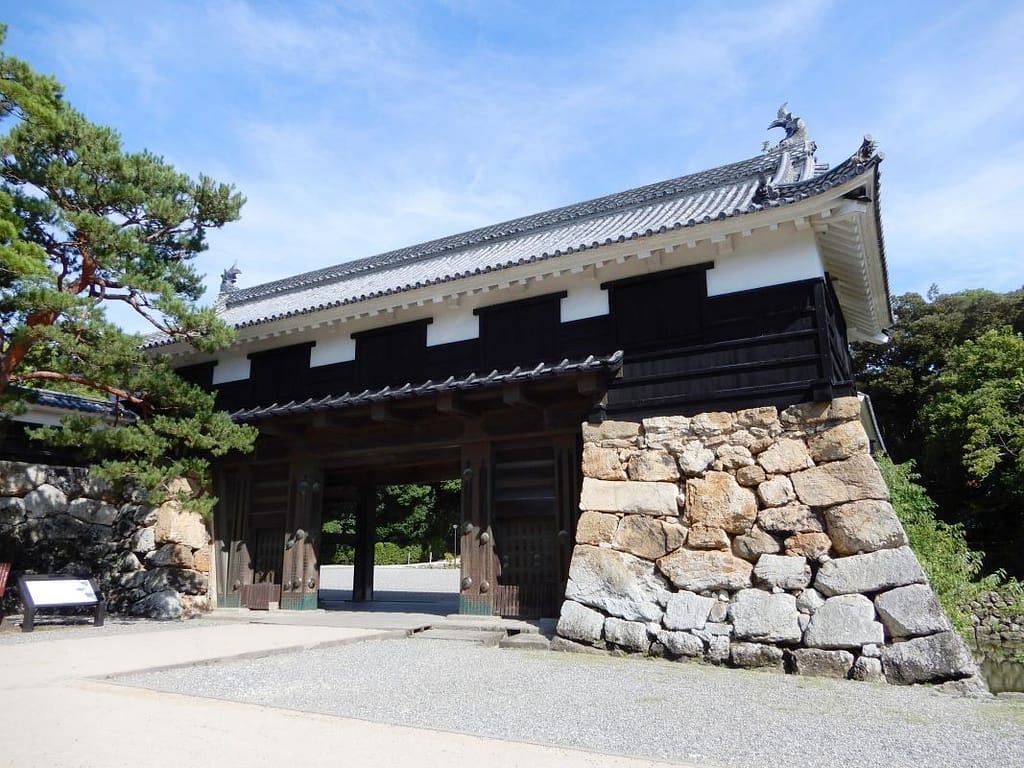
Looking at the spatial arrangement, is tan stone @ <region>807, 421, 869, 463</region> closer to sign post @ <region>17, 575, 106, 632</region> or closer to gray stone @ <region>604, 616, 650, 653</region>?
gray stone @ <region>604, 616, 650, 653</region>

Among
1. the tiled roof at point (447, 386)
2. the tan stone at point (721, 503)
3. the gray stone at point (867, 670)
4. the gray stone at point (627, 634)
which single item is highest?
the tiled roof at point (447, 386)

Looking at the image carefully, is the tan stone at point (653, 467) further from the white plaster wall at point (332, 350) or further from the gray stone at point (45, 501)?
the gray stone at point (45, 501)

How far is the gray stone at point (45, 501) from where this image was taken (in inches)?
443

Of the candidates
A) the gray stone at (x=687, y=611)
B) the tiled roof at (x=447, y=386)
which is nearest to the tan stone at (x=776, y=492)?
the gray stone at (x=687, y=611)

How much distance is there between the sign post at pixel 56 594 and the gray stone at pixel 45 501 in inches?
93.7

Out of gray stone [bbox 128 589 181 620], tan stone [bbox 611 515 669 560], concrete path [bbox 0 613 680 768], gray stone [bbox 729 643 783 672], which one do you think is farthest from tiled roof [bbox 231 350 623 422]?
concrete path [bbox 0 613 680 768]

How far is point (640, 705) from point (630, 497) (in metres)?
3.12

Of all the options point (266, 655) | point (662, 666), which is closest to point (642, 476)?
point (662, 666)

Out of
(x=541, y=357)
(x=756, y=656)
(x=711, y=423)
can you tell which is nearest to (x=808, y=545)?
(x=756, y=656)

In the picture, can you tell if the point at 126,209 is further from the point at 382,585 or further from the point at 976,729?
the point at 382,585

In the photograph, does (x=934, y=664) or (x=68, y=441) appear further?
(x=68, y=441)

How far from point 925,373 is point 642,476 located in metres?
21.8

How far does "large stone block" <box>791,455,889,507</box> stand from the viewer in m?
6.78

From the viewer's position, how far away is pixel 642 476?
7945mm
